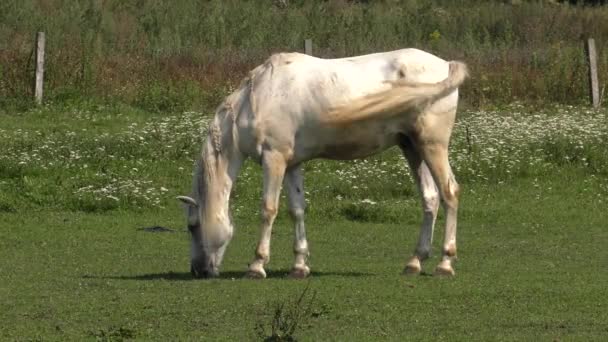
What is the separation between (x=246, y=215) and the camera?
62.5 feet

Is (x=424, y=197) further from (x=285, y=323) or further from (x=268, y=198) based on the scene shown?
(x=285, y=323)

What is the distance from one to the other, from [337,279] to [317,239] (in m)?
4.01

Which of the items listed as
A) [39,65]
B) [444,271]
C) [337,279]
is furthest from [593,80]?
[337,279]

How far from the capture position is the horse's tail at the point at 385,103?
44.5 ft

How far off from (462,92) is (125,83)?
19.7ft

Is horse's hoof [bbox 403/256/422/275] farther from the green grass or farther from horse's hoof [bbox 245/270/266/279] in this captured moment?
horse's hoof [bbox 245/270/266/279]

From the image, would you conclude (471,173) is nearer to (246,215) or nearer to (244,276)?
(246,215)

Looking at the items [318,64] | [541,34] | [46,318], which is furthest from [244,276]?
[541,34]

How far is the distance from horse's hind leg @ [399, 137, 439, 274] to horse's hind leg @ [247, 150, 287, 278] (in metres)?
1.26

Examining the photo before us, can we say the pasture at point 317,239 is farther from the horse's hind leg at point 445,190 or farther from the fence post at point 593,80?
the fence post at point 593,80

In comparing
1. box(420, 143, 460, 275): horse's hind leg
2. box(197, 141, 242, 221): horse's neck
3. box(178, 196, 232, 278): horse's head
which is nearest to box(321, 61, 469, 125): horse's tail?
box(420, 143, 460, 275): horse's hind leg

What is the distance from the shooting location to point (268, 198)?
45.2ft

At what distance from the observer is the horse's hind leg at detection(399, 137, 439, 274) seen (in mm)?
14125

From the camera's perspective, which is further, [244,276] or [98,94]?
[98,94]
